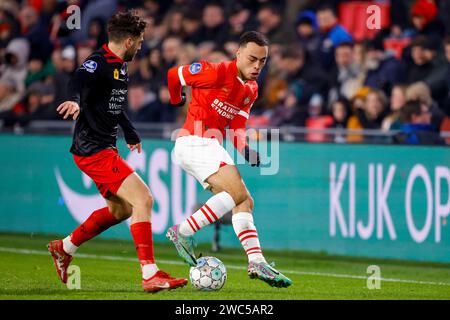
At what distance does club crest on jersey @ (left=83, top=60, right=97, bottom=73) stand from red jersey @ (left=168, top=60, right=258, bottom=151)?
38.2 inches

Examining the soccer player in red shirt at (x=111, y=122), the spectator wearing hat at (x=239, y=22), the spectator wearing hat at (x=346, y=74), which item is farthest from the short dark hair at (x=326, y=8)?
the soccer player in red shirt at (x=111, y=122)

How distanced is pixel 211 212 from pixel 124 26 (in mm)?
1768

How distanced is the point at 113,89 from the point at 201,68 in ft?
3.12

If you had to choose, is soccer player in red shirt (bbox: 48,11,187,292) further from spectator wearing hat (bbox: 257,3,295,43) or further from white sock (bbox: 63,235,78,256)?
spectator wearing hat (bbox: 257,3,295,43)

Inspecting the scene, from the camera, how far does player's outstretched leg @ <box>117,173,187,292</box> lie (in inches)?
346

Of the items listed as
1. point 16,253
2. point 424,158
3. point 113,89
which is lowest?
point 16,253

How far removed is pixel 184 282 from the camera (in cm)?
880

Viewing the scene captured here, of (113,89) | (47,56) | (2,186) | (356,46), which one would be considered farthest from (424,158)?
(47,56)

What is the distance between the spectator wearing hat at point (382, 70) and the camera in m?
14.7

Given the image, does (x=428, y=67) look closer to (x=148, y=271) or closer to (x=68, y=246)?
A: (x=68, y=246)

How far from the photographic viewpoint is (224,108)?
32.7 feet
